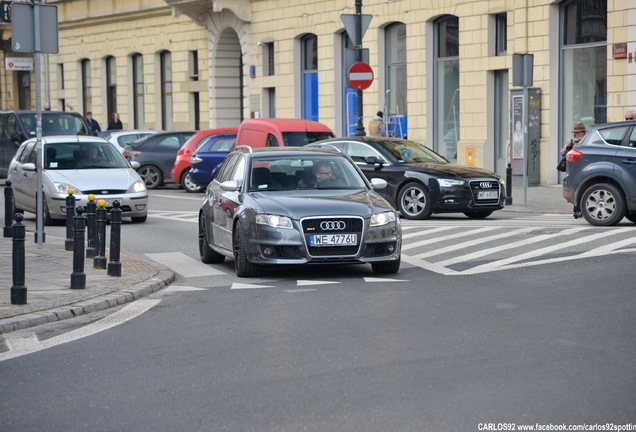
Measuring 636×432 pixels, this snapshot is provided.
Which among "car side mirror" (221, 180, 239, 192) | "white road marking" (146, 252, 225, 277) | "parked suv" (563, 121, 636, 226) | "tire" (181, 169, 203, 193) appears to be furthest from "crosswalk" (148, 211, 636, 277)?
"tire" (181, 169, 203, 193)

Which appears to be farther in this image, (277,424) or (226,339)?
(226,339)

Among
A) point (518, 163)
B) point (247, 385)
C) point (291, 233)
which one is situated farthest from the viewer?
point (518, 163)

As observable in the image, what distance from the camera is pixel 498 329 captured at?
898 centimetres

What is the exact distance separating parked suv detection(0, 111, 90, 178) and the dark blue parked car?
582 cm

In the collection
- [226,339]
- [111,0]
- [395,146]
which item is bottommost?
[226,339]

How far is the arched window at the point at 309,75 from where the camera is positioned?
37.8 m

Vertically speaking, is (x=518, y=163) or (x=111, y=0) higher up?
(x=111, y=0)

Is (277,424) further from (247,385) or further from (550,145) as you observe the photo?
(550,145)

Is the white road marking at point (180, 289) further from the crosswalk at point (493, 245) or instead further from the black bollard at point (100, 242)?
the black bollard at point (100, 242)

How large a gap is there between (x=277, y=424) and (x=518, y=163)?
2296 centimetres

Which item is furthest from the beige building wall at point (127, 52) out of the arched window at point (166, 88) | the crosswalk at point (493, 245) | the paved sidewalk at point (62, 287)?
the paved sidewalk at point (62, 287)

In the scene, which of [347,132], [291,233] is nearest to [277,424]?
[291,233]

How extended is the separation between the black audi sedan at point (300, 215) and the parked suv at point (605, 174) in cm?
532

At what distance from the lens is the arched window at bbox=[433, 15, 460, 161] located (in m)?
32.2
